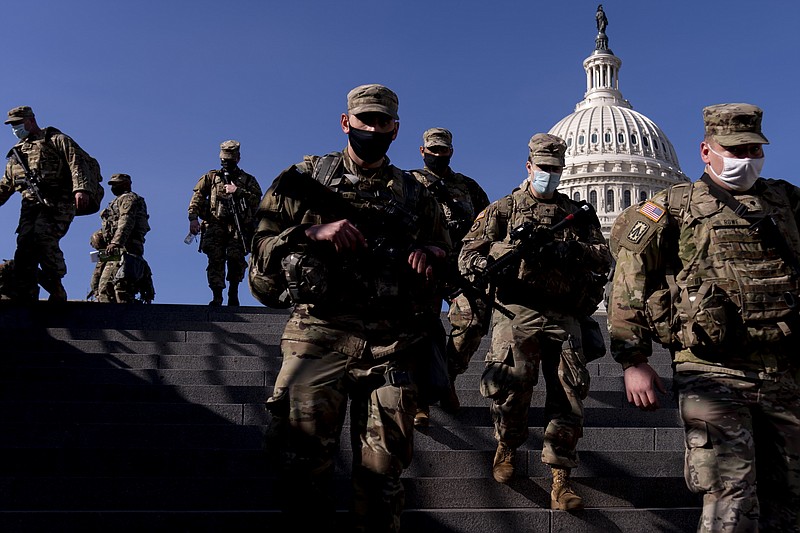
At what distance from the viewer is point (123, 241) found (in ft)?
41.9

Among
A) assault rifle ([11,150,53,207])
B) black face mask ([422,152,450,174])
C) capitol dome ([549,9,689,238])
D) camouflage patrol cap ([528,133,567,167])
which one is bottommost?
camouflage patrol cap ([528,133,567,167])

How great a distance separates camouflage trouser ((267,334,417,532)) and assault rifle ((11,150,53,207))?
6.65 metres

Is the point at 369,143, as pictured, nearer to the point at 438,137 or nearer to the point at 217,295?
the point at 438,137

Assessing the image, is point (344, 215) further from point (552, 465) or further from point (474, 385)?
point (474, 385)


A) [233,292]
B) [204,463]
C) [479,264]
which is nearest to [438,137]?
[479,264]

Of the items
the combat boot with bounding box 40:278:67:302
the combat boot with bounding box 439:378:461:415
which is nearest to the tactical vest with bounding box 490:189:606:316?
the combat boot with bounding box 439:378:461:415

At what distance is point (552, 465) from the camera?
234 inches

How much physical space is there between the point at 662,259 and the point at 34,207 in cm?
766

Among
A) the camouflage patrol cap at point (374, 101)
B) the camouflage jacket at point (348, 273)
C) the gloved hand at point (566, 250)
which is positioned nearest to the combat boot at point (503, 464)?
the gloved hand at point (566, 250)

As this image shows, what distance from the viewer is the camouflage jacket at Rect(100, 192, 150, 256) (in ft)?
41.8

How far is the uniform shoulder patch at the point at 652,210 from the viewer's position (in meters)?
4.60

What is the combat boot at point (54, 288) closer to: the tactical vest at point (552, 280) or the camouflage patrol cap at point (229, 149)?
→ the camouflage patrol cap at point (229, 149)

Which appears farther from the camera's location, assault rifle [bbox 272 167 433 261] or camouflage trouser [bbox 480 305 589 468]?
camouflage trouser [bbox 480 305 589 468]

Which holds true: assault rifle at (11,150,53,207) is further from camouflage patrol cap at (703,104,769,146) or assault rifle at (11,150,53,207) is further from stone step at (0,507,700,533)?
camouflage patrol cap at (703,104,769,146)
